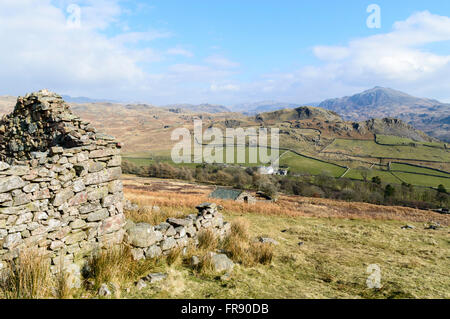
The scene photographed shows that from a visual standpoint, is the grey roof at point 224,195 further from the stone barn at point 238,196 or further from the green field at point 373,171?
the green field at point 373,171

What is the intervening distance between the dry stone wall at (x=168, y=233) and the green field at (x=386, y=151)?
144 metres

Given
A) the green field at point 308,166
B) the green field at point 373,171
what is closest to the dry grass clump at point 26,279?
the green field at point 373,171

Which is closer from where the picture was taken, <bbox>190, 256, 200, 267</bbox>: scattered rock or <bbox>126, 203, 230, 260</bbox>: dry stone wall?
<bbox>126, 203, 230, 260</bbox>: dry stone wall

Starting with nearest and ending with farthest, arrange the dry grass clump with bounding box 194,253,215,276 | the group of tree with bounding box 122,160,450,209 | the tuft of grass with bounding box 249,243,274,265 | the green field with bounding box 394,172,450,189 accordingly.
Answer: the dry grass clump with bounding box 194,253,215,276, the tuft of grass with bounding box 249,243,274,265, the group of tree with bounding box 122,160,450,209, the green field with bounding box 394,172,450,189

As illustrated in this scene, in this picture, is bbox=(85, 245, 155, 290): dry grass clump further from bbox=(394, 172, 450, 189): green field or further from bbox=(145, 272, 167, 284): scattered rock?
bbox=(394, 172, 450, 189): green field

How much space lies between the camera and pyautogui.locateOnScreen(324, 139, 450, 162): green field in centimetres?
12550

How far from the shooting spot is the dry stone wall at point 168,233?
7.84m

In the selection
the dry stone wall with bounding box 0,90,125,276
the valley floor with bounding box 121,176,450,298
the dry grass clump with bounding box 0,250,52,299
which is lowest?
the valley floor with bounding box 121,176,450,298

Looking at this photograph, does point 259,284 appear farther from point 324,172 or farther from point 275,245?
point 324,172

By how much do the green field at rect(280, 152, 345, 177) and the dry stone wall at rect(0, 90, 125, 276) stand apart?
9221 centimetres

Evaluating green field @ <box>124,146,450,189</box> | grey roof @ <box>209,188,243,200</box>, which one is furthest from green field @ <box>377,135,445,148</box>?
grey roof @ <box>209,188,243,200</box>

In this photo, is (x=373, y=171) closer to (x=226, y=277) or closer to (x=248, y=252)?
(x=248, y=252)

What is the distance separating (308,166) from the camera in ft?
348

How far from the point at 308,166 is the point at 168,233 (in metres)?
104
